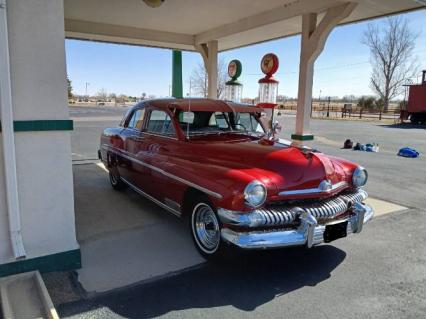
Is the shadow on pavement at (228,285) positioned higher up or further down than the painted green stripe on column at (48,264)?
further down

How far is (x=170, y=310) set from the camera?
2.85 meters

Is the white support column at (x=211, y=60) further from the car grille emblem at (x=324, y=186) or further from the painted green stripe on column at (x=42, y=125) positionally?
the painted green stripe on column at (x=42, y=125)

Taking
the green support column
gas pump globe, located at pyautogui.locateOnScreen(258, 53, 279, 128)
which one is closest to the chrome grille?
gas pump globe, located at pyautogui.locateOnScreen(258, 53, 279, 128)

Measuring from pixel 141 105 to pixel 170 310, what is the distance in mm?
3659

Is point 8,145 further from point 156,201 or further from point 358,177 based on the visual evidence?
point 358,177

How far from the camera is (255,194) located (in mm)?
3229

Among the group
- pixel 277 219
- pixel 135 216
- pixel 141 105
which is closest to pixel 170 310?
pixel 277 219

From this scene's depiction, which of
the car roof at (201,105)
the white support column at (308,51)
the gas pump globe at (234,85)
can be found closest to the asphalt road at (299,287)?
the car roof at (201,105)

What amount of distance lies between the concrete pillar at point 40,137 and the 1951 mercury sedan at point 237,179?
133 centimetres

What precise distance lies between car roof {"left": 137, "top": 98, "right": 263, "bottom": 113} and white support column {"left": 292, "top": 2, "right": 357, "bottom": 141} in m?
2.34

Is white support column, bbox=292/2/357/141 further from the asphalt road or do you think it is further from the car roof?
the asphalt road

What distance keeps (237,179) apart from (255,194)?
0.23 metres

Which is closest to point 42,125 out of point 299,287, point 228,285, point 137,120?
point 228,285

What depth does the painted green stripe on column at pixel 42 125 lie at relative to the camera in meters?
3.08
